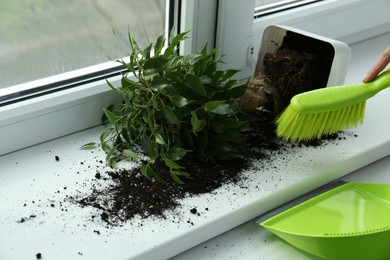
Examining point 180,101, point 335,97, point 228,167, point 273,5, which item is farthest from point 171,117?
point 273,5

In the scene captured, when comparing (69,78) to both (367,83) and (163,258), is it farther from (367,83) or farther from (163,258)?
(367,83)

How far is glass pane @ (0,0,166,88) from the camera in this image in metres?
0.94

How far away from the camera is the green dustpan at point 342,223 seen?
85cm

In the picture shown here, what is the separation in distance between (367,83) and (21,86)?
52cm

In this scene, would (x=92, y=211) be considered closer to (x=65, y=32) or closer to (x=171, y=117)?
(x=171, y=117)

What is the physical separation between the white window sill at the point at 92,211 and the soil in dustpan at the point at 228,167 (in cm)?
2

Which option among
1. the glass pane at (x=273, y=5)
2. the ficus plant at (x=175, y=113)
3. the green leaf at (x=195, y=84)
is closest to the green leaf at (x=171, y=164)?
the ficus plant at (x=175, y=113)

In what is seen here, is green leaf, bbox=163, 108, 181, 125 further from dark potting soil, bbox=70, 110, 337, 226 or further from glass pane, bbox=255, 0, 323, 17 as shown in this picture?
glass pane, bbox=255, 0, 323, 17

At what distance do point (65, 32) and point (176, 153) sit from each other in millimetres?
253

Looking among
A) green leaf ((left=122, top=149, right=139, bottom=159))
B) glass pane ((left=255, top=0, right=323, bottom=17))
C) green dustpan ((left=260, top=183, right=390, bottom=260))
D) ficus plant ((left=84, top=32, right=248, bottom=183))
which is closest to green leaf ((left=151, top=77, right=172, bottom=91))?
ficus plant ((left=84, top=32, right=248, bottom=183))

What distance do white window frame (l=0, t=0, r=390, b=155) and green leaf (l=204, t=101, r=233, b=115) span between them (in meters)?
0.21

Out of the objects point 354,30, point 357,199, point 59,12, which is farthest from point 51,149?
point 354,30

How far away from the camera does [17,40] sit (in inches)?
37.3

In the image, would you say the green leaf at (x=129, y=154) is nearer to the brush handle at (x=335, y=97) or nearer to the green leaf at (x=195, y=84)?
the green leaf at (x=195, y=84)
